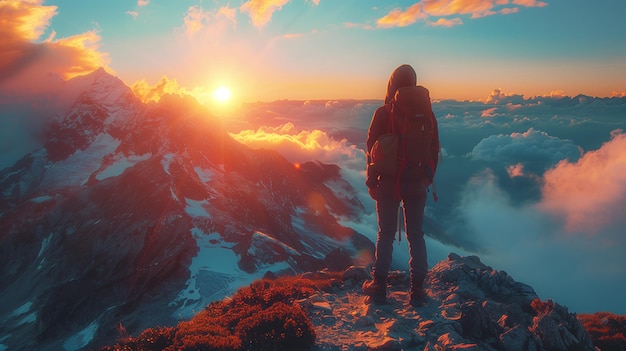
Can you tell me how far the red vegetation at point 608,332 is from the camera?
43.9ft

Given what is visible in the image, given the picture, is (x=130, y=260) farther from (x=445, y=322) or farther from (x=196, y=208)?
(x=445, y=322)

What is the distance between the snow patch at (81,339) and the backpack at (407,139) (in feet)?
367

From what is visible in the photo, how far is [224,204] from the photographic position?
18012 centimetres

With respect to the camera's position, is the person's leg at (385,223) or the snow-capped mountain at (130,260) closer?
the person's leg at (385,223)

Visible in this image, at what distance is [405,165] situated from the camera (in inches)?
377

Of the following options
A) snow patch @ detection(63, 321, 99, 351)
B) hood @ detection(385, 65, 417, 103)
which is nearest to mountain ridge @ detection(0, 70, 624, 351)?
snow patch @ detection(63, 321, 99, 351)

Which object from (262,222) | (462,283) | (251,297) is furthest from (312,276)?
(262,222)

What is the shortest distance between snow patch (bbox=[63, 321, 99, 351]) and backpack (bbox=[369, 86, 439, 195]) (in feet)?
367

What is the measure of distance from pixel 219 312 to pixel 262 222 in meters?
189

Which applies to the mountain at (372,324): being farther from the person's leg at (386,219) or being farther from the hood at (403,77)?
the hood at (403,77)

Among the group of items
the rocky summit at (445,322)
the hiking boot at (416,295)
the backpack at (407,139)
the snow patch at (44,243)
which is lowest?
the snow patch at (44,243)

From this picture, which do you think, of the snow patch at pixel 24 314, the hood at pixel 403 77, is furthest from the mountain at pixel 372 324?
the snow patch at pixel 24 314

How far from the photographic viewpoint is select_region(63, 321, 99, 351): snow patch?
315 ft

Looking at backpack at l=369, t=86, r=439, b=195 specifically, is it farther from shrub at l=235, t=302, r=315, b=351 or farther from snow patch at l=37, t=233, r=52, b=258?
snow patch at l=37, t=233, r=52, b=258
